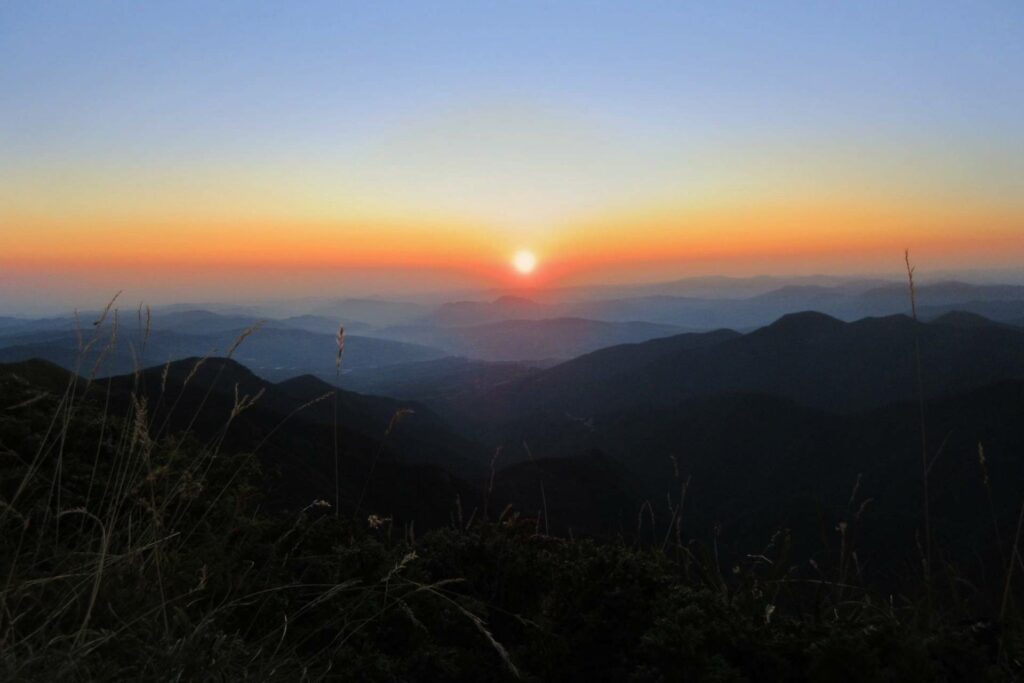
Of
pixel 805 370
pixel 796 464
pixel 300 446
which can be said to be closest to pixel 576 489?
pixel 300 446

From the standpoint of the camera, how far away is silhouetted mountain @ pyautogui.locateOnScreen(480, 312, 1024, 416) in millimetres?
119875

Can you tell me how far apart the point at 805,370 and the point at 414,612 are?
143 metres

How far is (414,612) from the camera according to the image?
2.94 metres

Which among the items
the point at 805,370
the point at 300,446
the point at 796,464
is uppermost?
the point at 300,446

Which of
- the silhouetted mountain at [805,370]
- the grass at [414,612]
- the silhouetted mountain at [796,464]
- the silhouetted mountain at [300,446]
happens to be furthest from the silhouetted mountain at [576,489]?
the silhouetted mountain at [805,370]

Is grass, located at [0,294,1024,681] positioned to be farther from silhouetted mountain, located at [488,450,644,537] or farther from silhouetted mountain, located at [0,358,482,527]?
silhouetted mountain, located at [488,450,644,537]

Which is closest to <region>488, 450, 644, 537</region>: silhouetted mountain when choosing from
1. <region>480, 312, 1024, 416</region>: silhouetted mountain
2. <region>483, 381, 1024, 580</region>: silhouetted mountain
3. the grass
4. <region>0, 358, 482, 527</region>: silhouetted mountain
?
<region>483, 381, 1024, 580</region>: silhouetted mountain

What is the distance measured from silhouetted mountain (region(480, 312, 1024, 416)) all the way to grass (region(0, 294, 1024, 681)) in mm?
119648

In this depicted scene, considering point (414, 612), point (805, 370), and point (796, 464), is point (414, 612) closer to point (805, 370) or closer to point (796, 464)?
point (796, 464)

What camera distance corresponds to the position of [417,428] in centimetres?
A: 9050

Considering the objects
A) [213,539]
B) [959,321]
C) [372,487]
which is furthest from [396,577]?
[959,321]

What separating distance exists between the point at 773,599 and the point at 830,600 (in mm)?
255

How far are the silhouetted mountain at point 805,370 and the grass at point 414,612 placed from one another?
11965 cm

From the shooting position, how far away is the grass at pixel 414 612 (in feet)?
7.48
